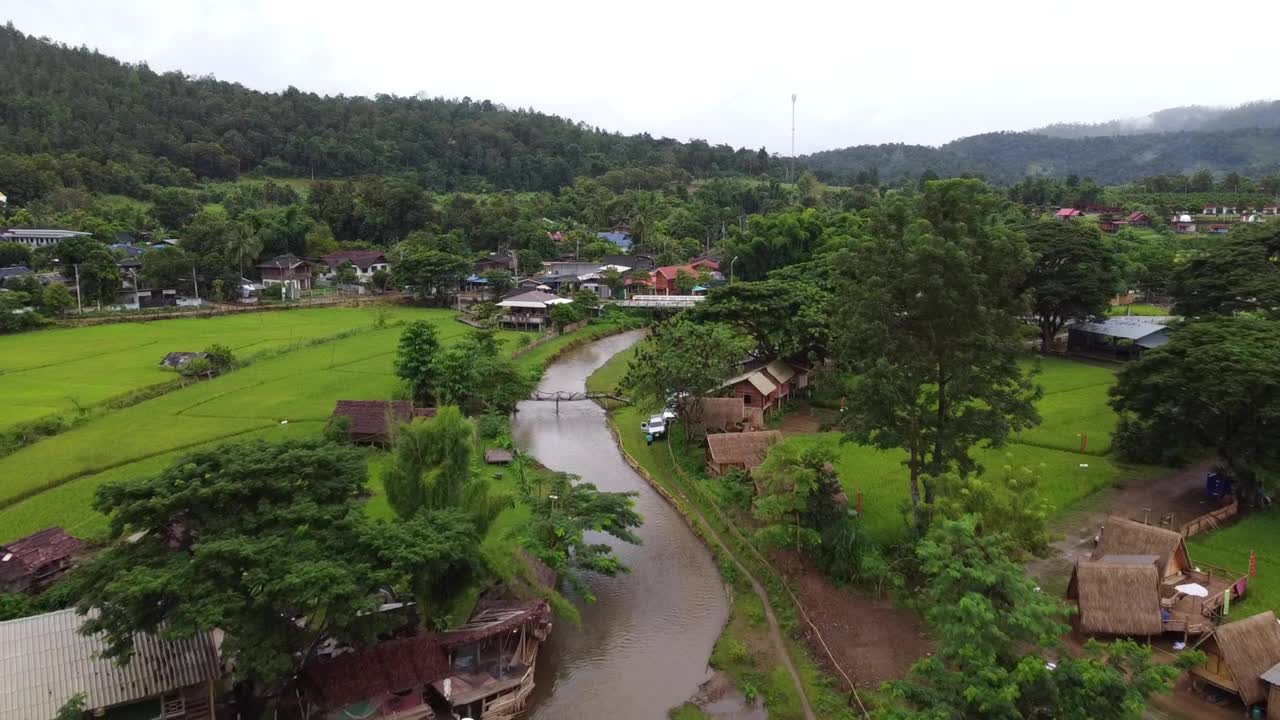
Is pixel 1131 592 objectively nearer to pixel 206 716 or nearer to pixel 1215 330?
pixel 1215 330

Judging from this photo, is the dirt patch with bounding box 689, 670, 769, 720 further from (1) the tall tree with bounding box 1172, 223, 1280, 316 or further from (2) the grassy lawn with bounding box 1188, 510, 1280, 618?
(1) the tall tree with bounding box 1172, 223, 1280, 316

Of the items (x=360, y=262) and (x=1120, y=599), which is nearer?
(x=1120, y=599)

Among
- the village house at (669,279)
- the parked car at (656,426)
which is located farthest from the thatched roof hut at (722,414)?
the village house at (669,279)

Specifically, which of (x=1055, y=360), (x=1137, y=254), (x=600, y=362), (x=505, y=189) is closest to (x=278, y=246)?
(x=600, y=362)

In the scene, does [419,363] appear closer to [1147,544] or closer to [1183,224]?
[1147,544]

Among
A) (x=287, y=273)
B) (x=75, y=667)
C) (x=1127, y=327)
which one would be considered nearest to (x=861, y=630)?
(x=75, y=667)

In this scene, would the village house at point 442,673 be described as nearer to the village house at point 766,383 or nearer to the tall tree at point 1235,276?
the village house at point 766,383
